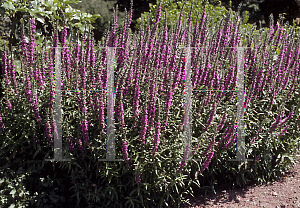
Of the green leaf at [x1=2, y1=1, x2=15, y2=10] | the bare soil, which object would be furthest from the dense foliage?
the green leaf at [x1=2, y1=1, x2=15, y2=10]

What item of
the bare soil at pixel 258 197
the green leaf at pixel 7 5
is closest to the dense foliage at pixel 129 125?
the bare soil at pixel 258 197

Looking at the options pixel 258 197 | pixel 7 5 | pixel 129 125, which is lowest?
pixel 258 197

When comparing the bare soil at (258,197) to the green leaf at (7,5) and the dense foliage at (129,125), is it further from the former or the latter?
the green leaf at (7,5)

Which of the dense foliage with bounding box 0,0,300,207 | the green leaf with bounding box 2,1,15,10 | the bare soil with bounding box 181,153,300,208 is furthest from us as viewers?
the green leaf with bounding box 2,1,15,10

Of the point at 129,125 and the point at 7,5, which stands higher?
the point at 7,5

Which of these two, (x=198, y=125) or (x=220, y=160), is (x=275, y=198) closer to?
(x=220, y=160)

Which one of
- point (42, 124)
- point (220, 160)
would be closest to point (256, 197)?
point (220, 160)

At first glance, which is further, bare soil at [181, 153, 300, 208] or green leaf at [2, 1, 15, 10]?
green leaf at [2, 1, 15, 10]

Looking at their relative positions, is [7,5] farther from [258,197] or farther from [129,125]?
[258,197]

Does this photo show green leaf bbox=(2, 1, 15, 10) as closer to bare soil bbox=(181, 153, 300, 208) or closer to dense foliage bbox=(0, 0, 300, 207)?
dense foliage bbox=(0, 0, 300, 207)

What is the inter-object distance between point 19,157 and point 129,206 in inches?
57.0

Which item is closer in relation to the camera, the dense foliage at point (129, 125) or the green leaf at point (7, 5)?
the dense foliage at point (129, 125)

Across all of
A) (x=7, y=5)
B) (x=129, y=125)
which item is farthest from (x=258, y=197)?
(x=7, y=5)

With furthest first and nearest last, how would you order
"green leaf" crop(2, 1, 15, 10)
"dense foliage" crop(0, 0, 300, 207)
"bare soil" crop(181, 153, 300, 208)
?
"green leaf" crop(2, 1, 15, 10) → "bare soil" crop(181, 153, 300, 208) → "dense foliage" crop(0, 0, 300, 207)
